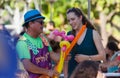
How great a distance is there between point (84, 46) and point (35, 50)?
62 cm

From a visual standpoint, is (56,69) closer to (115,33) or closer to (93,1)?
(93,1)

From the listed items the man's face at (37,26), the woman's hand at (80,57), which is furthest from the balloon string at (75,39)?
the man's face at (37,26)

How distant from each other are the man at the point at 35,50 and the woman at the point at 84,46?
25 cm

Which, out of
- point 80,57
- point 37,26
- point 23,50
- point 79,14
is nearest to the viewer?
point 23,50

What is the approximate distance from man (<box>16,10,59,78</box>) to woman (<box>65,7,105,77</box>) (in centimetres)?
25

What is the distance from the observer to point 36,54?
16.8 ft

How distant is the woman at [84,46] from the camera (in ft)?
17.9

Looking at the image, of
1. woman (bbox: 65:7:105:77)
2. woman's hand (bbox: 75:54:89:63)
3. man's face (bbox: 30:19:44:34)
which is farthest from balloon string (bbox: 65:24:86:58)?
man's face (bbox: 30:19:44:34)

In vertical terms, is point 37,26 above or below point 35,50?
above

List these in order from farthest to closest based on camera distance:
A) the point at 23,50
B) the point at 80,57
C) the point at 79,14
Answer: the point at 79,14
the point at 80,57
the point at 23,50

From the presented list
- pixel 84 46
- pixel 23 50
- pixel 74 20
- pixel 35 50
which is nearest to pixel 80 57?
pixel 84 46

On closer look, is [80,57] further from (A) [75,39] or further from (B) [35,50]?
(B) [35,50]

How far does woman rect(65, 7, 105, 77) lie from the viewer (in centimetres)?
545

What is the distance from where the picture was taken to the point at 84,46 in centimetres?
548
